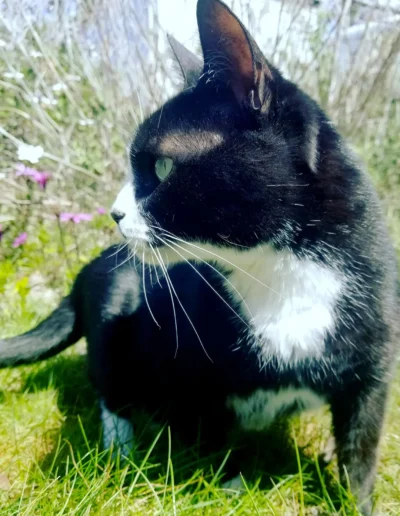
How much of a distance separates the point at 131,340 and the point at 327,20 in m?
1.70

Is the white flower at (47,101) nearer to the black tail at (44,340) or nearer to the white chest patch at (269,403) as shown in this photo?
the black tail at (44,340)

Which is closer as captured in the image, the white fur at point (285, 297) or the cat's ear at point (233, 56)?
the cat's ear at point (233, 56)

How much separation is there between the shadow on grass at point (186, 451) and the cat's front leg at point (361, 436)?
0.18ft

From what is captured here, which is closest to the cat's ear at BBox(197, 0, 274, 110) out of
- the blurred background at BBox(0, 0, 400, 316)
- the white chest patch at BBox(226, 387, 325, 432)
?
the white chest patch at BBox(226, 387, 325, 432)

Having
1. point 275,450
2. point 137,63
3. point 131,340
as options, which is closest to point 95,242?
point 137,63

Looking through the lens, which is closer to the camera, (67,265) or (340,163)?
(340,163)

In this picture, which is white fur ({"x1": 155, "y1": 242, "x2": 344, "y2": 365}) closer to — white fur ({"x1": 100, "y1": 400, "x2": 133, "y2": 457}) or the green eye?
the green eye

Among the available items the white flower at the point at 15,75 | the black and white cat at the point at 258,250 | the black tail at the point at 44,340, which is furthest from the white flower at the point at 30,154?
the black and white cat at the point at 258,250

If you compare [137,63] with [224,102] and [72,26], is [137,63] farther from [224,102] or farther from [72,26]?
[224,102]

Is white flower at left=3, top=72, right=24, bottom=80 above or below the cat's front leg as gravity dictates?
above

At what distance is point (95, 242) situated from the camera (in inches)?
89.4

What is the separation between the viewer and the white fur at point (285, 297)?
92 cm

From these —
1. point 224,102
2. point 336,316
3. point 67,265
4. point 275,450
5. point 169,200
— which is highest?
point 224,102

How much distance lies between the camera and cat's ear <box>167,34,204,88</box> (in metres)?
1.06
